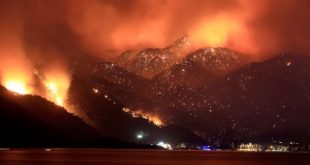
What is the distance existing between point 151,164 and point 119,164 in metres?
6.84

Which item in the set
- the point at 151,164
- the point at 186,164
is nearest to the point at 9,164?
the point at 151,164

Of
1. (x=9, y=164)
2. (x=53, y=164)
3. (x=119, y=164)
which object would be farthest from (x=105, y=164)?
(x=9, y=164)

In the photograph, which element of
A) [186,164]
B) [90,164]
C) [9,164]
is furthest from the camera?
[186,164]

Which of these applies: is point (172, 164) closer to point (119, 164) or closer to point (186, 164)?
point (186, 164)

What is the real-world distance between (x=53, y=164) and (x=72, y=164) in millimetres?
3930

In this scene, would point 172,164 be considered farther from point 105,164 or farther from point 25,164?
point 25,164

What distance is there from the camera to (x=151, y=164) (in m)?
123

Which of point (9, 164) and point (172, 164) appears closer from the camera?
point (9, 164)

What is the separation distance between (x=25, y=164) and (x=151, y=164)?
2693cm

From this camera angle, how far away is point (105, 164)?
119m

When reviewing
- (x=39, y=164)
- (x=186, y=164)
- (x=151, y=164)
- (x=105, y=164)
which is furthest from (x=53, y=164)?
(x=186, y=164)

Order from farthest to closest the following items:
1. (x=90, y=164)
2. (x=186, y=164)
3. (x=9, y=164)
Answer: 1. (x=186, y=164)
2. (x=90, y=164)
3. (x=9, y=164)

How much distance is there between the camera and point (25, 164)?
4377 inches

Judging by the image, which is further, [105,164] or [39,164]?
[105,164]
